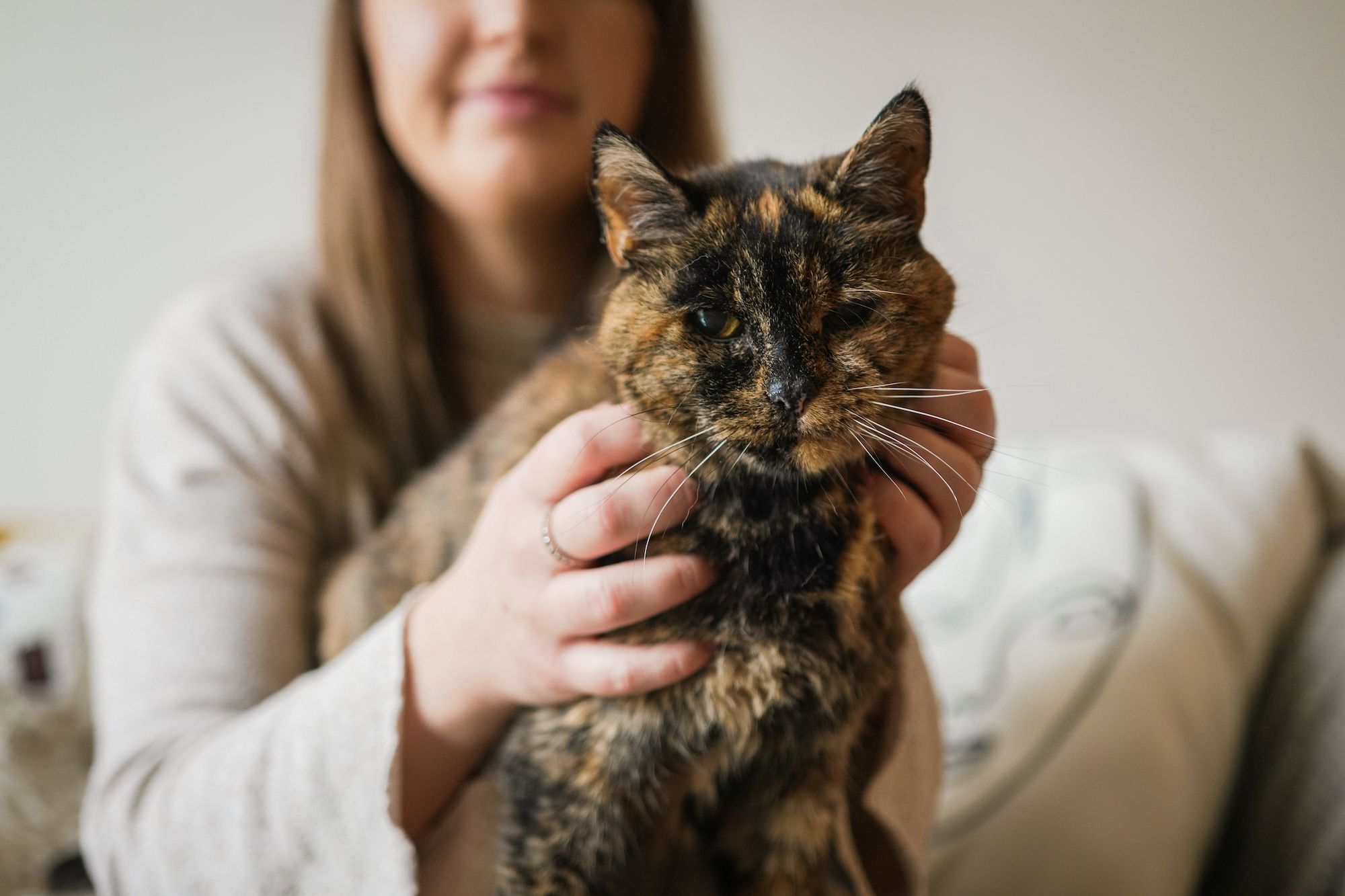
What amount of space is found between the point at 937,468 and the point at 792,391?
199 mm

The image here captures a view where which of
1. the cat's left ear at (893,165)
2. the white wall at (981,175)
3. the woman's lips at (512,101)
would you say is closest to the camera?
the cat's left ear at (893,165)

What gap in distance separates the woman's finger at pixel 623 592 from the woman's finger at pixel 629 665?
2cm

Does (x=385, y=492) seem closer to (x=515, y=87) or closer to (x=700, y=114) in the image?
(x=515, y=87)

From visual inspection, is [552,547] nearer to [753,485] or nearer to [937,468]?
[753,485]

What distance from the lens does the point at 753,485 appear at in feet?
1.77

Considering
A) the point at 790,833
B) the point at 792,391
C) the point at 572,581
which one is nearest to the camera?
the point at 792,391

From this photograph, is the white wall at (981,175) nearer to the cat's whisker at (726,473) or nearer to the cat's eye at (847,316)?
the cat's eye at (847,316)

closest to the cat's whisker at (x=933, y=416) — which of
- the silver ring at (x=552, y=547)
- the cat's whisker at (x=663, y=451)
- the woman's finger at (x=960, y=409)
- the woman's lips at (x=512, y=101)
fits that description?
the woman's finger at (x=960, y=409)

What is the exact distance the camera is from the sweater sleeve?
0.63m

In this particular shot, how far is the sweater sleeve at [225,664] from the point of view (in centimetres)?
63

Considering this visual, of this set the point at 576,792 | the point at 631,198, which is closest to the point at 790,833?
the point at 576,792

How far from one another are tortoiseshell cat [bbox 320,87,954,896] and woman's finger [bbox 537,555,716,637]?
0.02m

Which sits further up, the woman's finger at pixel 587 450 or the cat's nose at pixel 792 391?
the cat's nose at pixel 792 391

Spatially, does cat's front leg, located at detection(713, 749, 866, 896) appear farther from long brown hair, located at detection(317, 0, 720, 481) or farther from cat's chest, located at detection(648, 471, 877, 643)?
long brown hair, located at detection(317, 0, 720, 481)
